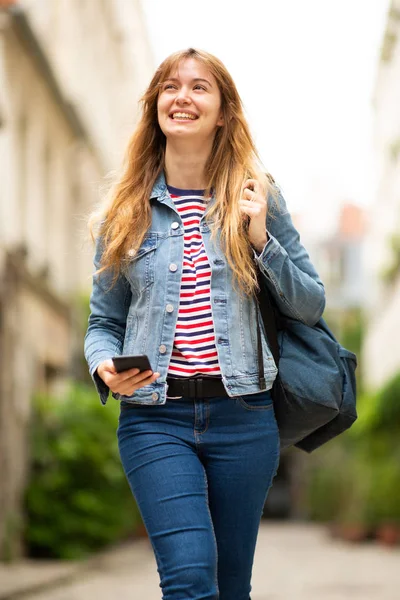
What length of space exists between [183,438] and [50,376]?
15.0 m

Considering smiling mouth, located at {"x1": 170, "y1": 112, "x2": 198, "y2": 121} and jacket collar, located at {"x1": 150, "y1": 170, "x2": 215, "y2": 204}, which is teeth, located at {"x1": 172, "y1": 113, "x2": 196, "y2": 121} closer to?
smiling mouth, located at {"x1": 170, "y1": 112, "x2": 198, "y2": 121}

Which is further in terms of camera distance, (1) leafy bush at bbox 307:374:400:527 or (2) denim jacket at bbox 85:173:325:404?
(1) leafy bush at bbox 307:374:400:527

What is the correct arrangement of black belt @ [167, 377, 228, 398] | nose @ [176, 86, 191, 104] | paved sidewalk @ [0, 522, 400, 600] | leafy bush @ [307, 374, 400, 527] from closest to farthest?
black belt @ [167, 377, 228, 398] < nose @ [176, 86, 191, 104] < paved sidewalk @ [0, 522, 400, 600] < leafy bush @ [307, 374, 400, 527]

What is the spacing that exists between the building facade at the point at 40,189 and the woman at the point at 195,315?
5.55 metres

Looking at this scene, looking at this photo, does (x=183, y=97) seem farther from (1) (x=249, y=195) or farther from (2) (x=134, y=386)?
(2) (x=134, y=386)

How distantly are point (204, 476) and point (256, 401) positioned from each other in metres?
0.29

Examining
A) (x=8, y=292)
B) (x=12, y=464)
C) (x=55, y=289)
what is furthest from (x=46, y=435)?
(x=55, y=289)

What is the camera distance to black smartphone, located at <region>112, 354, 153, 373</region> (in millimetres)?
3131

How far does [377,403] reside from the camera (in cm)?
2122

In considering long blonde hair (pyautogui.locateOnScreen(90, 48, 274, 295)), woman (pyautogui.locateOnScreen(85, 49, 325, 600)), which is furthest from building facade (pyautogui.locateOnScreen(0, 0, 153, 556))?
woman (pyautogui.locateOnScreen(85, 49, 325, 600))

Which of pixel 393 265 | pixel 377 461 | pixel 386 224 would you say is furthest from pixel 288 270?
pixel 386 224

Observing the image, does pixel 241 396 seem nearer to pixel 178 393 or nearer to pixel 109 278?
pixel 178 393

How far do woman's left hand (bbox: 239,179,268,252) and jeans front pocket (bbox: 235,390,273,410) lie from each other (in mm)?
442

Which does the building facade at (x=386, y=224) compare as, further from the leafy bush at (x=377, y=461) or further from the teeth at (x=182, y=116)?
the teeth at (x=182, y=116)
